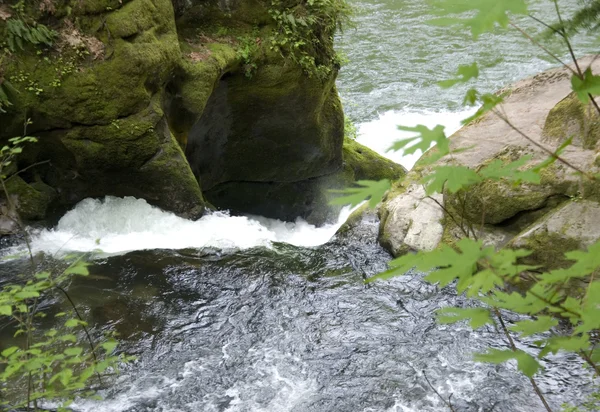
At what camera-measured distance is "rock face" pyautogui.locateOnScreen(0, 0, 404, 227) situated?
7.45 meters

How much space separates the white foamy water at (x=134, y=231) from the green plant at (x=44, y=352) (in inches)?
40.9

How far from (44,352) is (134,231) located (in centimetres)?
371

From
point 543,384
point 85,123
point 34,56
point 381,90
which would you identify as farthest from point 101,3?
point 381,90

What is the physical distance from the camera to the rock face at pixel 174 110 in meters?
7.45

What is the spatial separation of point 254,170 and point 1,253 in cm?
488

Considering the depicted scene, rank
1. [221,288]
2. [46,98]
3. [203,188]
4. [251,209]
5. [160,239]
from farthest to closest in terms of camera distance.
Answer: [251,209], [203,188], [160,239], [46,98], [221,288]

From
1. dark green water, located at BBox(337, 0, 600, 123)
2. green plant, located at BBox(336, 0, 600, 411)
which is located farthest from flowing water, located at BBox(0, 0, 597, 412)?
dark green water, located at BBox(337, 0, 600, 123)

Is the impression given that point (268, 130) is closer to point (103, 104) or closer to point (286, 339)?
point (103, 104)

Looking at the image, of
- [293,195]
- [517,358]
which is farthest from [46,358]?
[293,195]

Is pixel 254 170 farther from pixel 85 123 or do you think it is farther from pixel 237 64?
pixel 85 123

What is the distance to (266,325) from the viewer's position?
6.09 m

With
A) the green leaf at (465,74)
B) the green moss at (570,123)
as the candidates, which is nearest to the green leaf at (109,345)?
the green leaf at (465,74)

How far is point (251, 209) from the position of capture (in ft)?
37.0

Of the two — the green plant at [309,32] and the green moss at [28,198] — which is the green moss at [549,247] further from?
the green moss at [28,198]
